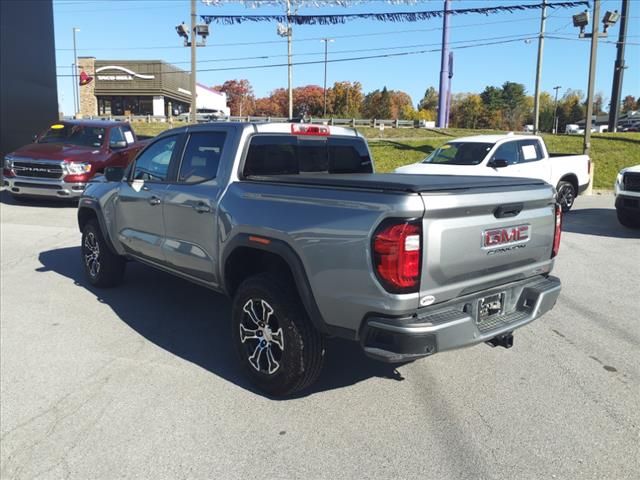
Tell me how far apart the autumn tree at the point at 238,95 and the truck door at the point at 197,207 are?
372 ft

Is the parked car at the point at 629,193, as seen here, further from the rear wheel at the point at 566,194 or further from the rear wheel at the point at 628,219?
the rear wheel at the point at 566,194

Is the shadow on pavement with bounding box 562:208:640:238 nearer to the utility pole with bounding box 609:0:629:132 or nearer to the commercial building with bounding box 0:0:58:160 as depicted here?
the commercial building with bounding box 0:0:58:160

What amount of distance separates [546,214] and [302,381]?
1990mm

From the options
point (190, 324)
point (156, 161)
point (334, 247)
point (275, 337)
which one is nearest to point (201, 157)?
point (156, 161)

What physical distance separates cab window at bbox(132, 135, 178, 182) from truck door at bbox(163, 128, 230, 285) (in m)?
0.29

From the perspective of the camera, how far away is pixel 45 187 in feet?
39.6

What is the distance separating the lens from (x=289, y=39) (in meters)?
37.2

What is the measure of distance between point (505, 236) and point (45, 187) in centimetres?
1131

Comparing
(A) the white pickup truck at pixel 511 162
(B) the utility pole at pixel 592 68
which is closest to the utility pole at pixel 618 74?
(B) the utility pole at pixel 592 68

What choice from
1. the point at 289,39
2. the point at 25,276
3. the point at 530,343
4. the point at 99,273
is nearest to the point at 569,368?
the point at 530,343

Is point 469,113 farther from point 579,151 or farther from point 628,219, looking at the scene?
point 628,219

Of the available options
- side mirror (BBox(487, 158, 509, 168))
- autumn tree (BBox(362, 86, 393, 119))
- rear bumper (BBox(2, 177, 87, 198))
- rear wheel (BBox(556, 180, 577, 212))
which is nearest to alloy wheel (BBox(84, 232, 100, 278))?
rear bumper (BBox(2, 177, 87, 198))

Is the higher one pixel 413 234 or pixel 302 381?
pixel 413 234

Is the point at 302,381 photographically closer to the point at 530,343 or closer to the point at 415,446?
the point at 415,446
